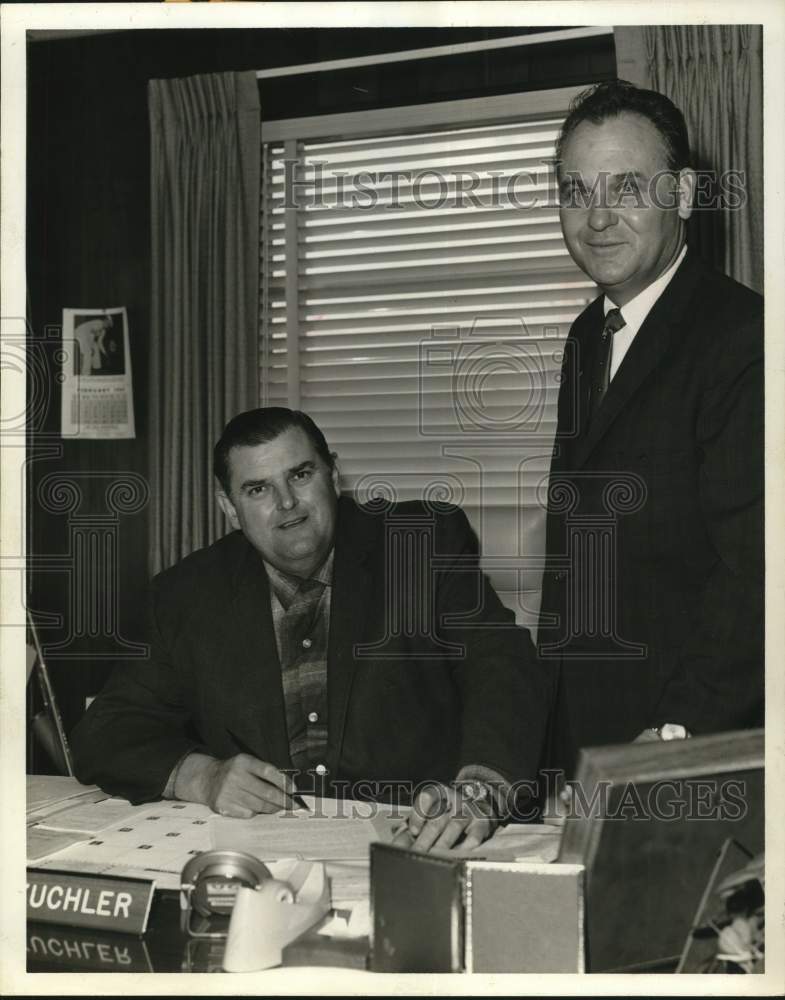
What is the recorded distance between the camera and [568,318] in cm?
167

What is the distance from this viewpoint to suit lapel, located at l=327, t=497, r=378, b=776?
5.35ft

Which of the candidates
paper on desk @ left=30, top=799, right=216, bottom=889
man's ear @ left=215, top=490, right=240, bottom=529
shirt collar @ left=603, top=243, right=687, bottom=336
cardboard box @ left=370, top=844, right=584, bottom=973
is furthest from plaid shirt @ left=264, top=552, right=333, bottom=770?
shirt collar @ left=603, top=243, right=687, bottom=336

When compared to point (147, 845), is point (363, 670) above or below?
above

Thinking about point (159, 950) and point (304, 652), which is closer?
point (159, 950)

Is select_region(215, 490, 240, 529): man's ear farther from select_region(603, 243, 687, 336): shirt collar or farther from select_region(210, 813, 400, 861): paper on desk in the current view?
select_region(603, 243, 687, 336): shirt collar

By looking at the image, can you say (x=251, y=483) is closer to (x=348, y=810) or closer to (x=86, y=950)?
(x=348, y=810)

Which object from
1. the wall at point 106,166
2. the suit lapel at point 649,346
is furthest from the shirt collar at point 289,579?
the suit lapel at point 649,346

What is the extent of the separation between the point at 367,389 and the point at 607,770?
0.81 m

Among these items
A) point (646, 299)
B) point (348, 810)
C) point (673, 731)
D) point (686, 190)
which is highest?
point (686, 190)

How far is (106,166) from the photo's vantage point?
5.75 ft

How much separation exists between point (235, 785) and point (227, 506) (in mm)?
488

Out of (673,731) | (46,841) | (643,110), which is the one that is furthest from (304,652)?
(643,110)

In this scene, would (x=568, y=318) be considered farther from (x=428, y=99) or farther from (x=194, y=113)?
(x=194, y=113)

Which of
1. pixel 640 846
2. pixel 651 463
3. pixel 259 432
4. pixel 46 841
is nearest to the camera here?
pixel 640 846
